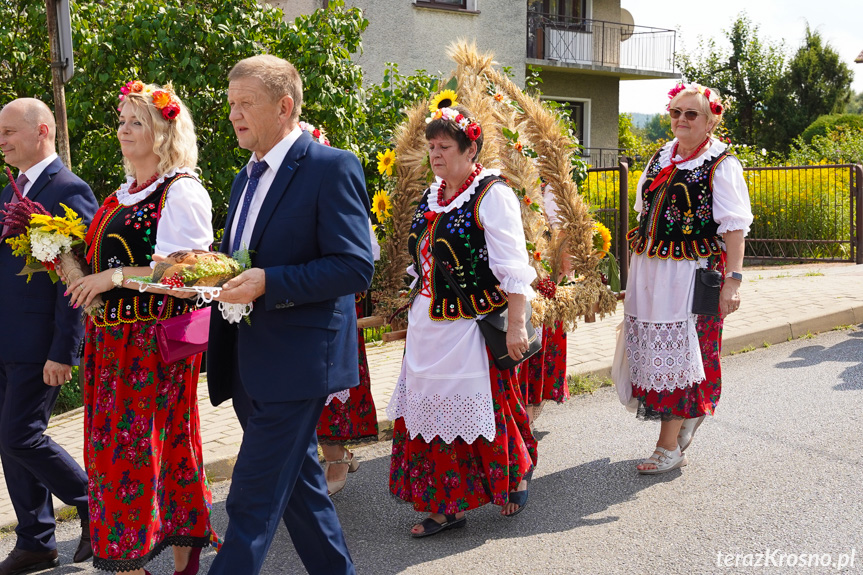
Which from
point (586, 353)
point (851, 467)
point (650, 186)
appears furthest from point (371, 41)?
point (851, 467)

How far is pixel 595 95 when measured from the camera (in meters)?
23.8

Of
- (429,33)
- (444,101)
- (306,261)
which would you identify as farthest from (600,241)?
(429,33)

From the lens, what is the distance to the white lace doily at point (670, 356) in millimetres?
4902

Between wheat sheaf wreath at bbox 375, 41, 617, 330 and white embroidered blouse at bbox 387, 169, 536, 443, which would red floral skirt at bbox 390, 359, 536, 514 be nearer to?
white embroidered blouse at bbox 387, 169, 536, 443

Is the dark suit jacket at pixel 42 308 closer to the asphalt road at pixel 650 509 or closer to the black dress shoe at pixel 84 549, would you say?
the black dress shoe at pixel 84 549

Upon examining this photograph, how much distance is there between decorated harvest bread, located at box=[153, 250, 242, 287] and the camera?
2.71 meters

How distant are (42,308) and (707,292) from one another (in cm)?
332

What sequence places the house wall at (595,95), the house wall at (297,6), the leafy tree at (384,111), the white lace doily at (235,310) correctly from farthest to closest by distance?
1. the house wall at (595,95)
2. the house wall at (297,6)
3. the leafy tree at (384,111)
4. the white lace doily at (235,310)

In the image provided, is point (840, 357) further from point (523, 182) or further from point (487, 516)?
point (487, 516)

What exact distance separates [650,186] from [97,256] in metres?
3.07

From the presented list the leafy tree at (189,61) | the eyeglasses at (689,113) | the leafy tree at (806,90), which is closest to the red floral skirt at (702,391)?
the eyeglasses at (689,113)

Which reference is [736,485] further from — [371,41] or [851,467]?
[371,41]

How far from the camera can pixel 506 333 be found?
410cm

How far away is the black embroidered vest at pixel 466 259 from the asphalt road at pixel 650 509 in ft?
3.61
